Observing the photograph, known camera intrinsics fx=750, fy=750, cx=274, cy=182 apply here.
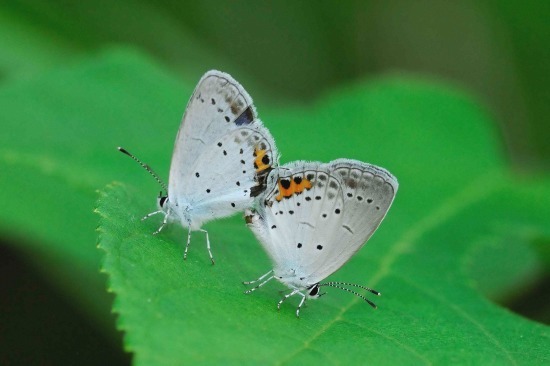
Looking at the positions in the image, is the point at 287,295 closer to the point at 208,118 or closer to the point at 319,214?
the point at 319,214

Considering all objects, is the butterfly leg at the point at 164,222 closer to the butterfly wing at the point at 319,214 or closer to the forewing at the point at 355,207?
Result: the butterfly wing at the point at 319,214

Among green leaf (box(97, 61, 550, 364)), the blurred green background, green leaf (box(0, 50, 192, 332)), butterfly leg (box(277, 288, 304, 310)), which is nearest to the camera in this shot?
green leaf (box(97, 61, 550, 364))

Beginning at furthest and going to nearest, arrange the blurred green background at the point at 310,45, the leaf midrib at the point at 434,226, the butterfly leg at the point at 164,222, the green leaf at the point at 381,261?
1. the blurred green background at the point at 310,45
2. the butterfly leg at the point at 164,222
3. the leaf midrib at the point at 434,226
4. the green leaf at the point at 381,261

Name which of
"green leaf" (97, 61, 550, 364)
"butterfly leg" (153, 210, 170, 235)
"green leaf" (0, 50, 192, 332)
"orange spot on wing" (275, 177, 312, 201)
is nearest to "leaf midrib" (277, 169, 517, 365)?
"green leaf" (97, 61, 550, 364)

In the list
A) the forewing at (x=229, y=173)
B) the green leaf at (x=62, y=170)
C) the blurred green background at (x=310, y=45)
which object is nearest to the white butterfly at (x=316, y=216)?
the forewing at (x=229, y=173)

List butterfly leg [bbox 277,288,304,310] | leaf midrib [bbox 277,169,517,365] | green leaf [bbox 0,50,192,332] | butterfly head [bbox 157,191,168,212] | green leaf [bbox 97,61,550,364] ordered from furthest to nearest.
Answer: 1. green leaf [bbox 0,50,192,332]
2. butterfly head [bbox 157,191,168,212]
3. butterfly leg [bbox 277,288,304,310]
4. leaf midrib [bbox 277,169,517,365]
5. green leaf [bbox 97,61,550,364]

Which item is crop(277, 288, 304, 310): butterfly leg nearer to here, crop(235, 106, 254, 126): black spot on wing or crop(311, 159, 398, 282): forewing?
crop(311, 159, 398, 282): forewing

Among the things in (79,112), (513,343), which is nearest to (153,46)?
(79,112)
